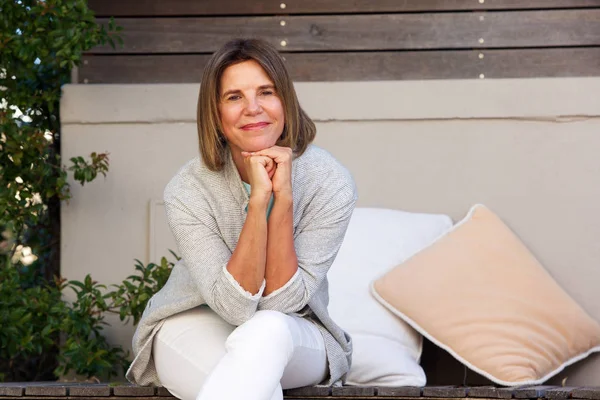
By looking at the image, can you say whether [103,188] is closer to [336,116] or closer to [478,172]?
[336,116]

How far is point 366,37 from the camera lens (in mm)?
3943

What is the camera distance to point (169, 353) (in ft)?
8.45

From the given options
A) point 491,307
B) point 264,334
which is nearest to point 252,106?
point 264,334

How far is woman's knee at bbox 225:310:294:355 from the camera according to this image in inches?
90.4

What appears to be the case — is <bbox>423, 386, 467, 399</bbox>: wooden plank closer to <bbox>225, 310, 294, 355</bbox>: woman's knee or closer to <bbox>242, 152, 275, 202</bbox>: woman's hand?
<bbox>225, 310, 294, 355</bbox>: woman's knee

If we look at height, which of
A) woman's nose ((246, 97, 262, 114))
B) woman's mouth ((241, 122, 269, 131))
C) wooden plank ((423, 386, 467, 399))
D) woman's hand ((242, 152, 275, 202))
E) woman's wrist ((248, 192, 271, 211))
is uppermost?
woman's nose ((246, 97, 262, 114))

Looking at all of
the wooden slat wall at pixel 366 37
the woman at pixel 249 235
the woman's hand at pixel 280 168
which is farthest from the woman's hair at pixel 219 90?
the wooden slat wall at pixel 366 37

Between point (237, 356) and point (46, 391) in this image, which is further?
point (46, 391)

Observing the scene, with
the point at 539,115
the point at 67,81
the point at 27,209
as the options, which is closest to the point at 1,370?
the point at 27,209

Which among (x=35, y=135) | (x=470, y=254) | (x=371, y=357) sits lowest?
(x=371, y=357)

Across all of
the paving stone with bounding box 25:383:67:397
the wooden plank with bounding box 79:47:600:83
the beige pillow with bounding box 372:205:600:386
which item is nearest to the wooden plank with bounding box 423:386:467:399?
the beige pillow with bounding box 372:205:600:386

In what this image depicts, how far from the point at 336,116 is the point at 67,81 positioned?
3.40ft

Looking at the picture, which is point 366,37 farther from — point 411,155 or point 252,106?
point 252,106

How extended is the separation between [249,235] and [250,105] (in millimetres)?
328
